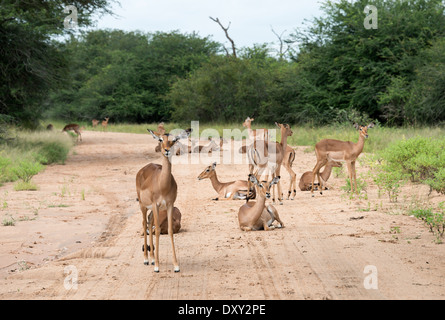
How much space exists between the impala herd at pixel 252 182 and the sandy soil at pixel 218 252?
0.26 metres

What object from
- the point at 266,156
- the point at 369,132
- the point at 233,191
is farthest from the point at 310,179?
the point at 369,132

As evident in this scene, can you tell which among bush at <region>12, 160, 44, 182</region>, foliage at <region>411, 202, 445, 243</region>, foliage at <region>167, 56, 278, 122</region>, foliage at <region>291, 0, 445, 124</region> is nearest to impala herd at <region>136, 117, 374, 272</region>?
foliage at <region>411, 202, 445, 243</region>

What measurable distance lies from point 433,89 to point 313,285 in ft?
70.1

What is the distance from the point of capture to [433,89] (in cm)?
2489

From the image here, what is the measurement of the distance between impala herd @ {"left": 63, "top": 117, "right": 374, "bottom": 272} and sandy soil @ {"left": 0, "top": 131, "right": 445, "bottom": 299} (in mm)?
260

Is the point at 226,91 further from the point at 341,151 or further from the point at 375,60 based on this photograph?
the point at 341,151

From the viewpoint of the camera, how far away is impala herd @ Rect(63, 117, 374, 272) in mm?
6520

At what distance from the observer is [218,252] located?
7488 millimetres

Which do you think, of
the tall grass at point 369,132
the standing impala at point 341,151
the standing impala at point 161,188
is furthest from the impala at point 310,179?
the standing impala at point 161,188

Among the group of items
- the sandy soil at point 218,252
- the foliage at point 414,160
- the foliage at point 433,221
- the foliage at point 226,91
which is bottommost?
the sandy soil at point 218,252

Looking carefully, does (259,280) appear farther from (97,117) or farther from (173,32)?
(173,32)

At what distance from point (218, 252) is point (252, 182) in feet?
7.45

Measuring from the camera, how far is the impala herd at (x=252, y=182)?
6520mm

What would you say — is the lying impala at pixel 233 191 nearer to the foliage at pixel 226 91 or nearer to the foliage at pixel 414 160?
the foliage at pixel 414 160
